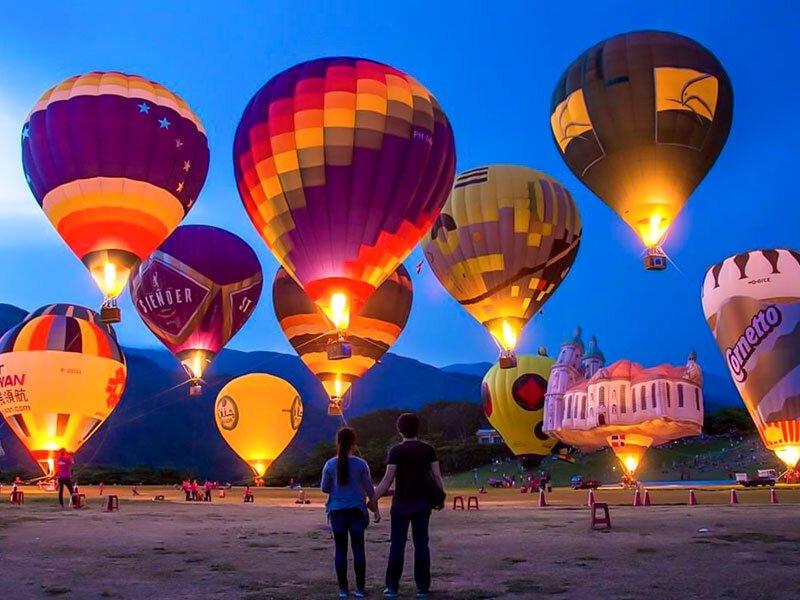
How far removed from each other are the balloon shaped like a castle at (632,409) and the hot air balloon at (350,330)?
8929 millimetres

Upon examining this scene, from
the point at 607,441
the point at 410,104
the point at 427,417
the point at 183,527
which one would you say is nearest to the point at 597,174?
the point at 410,104

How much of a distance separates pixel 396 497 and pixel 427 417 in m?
84.5

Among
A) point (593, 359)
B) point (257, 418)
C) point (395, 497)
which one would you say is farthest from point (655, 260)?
point (593, 359)

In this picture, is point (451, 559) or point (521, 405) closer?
point (451, 559)

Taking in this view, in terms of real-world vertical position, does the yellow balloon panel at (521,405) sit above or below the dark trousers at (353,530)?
above

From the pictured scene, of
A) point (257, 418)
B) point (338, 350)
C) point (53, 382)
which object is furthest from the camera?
point (257, 418)

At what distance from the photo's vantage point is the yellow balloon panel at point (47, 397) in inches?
1208

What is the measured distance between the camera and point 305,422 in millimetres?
129125

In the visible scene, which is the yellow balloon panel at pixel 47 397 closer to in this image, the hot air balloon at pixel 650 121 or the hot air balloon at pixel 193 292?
the hot air balloon at pixel 193 292

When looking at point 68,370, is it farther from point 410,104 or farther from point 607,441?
point 607,441

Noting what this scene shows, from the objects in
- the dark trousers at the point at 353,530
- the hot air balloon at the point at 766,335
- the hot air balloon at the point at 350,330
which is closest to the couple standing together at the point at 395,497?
the dark trousers at the point at 353,530

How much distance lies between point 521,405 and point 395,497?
35.0 metres

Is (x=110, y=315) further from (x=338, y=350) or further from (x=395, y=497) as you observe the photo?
(x=395, y=497)

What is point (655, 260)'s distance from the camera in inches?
877
